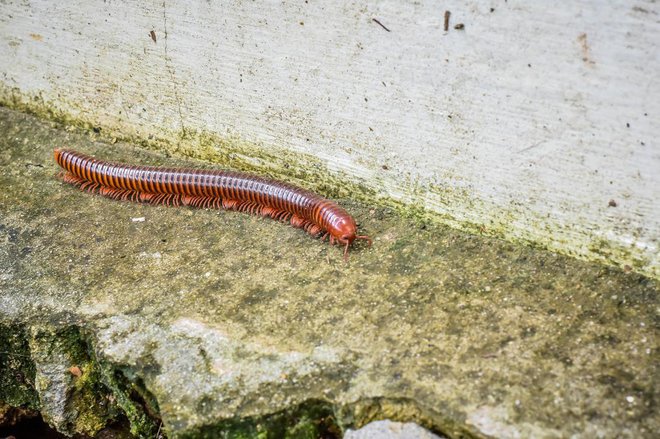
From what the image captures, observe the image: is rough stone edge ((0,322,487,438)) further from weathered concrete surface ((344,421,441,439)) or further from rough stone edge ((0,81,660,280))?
rough stone edge ((0,81,660,280))

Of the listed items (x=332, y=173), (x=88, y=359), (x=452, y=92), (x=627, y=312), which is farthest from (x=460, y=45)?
(x=88, y=359)

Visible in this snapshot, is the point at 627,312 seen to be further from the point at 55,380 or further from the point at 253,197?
the point at 55,380

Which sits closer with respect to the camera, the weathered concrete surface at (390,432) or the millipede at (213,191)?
the weathered concrete surface at (390,432)

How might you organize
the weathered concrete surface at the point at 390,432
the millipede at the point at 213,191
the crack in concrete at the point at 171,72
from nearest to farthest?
the weathered concrete surface at the point at 390,432 → the millipede at the point at 213,191 → the crack in concrete at the point at 171,72

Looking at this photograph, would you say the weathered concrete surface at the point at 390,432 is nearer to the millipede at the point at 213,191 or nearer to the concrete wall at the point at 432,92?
the millipede at the point at 213,191

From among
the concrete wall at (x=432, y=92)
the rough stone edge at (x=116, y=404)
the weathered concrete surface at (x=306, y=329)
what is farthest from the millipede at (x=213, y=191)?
the rough stone edge at (x=116, y=404)

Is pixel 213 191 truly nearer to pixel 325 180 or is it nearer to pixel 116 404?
pixel 325 180
